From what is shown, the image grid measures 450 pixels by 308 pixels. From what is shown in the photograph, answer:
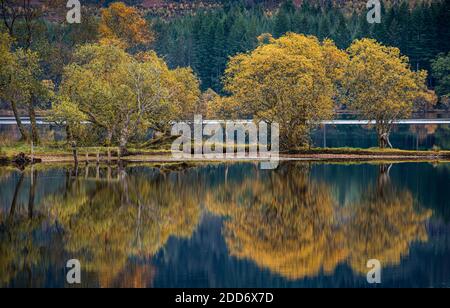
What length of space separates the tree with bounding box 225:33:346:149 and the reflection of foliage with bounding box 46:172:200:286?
20073 mm

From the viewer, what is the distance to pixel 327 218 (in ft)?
139

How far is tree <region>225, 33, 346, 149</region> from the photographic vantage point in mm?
70688

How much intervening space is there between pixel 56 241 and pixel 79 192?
12.1m

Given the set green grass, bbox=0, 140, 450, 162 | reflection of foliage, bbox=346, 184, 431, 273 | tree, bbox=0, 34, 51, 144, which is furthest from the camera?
tree, bbox=0, 34, 51, 144

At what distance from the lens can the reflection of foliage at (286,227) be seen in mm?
33375

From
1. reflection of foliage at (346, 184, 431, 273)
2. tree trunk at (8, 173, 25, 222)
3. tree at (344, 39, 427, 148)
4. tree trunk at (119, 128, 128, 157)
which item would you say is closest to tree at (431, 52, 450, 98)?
tree at (344, 39, 427, 148)

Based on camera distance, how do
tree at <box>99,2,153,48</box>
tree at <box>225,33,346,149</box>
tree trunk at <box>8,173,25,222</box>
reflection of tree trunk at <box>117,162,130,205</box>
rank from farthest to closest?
tree at <box>99,2,153,48</box> < tree at <box>225,33,346,149</box> < reflection of tree trunk at <box>117,162,130,205</box> < tree trunk at <box>8,173,25,222</box>

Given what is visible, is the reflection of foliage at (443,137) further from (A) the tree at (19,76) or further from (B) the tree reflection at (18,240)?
(B) the tree reflection at (18,240)

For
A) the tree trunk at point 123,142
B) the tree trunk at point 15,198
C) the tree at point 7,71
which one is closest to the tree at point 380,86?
the tree trunk at point 123,142

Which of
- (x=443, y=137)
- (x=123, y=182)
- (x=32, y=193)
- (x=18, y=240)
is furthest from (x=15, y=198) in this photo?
(x=443, y=137)

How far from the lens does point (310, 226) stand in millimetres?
40156

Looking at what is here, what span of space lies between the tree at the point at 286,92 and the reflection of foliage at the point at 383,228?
22081mm

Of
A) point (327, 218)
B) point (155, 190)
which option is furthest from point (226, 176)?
point (327, 218)

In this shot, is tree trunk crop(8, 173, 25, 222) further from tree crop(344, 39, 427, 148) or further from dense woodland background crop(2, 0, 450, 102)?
dense woodland background crop(2, 0, 450, 102)
